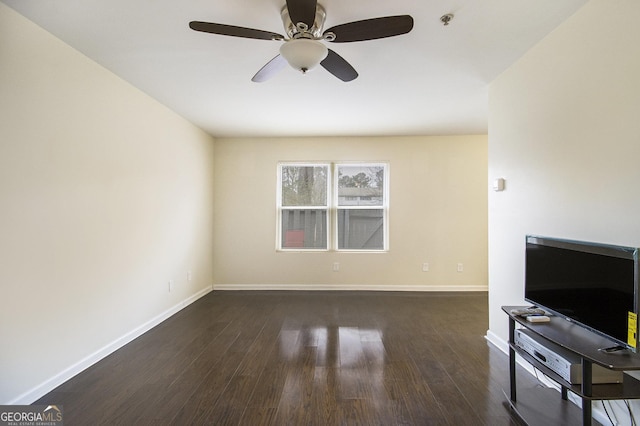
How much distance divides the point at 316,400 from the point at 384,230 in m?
3.23

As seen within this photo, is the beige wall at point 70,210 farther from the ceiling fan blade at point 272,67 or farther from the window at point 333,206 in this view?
the window at point 333,206

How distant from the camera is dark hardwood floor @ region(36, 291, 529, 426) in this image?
185 cm

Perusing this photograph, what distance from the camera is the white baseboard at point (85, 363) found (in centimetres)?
192

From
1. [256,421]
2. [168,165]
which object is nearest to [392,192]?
[168,165]

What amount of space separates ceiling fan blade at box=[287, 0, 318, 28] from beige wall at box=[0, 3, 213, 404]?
71.5 inches

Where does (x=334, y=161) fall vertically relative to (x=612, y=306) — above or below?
above

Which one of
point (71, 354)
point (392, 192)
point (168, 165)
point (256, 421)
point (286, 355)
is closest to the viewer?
point (256, 421)

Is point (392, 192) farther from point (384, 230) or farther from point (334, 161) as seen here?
point (334, 161)

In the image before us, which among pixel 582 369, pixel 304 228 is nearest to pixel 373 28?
pixel 582 369

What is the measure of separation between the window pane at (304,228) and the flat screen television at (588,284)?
3.20 metres

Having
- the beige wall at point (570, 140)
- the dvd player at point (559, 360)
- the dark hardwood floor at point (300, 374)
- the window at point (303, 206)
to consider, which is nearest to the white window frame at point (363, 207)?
the window at point (303, 206)

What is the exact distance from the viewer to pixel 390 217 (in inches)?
188

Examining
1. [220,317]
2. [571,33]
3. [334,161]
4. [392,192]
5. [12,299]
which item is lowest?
[220,317]

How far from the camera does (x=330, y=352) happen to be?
2.67 m
